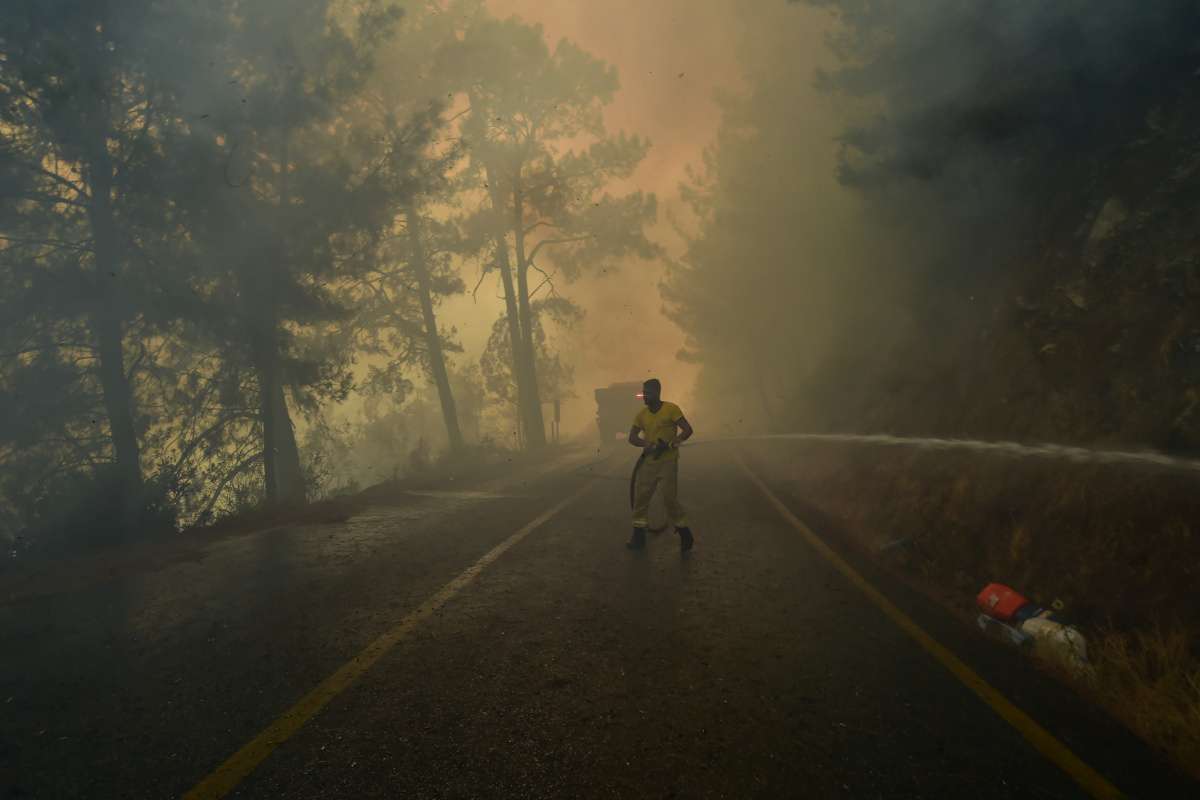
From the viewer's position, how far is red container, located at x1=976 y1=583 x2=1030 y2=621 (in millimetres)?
4512

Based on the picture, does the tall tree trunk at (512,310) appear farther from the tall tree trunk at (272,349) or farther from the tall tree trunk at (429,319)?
the tall tree trunk at (272,349)

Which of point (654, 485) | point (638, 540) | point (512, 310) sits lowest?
point (638, 540)

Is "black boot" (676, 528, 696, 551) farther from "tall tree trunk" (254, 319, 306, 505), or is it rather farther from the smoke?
"tall tree trunk" (254, 319, 306, 505)

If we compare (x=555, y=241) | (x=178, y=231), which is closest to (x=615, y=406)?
(x=555, y=241)

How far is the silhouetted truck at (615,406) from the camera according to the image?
3111 centimetres

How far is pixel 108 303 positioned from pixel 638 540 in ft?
35.7

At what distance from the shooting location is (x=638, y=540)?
6.98 meters

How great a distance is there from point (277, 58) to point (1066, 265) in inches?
613

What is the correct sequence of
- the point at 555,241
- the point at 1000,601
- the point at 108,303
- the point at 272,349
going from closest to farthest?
the point at 1000,601, the point at 108,303, the point at 272,349, the point at 555,241

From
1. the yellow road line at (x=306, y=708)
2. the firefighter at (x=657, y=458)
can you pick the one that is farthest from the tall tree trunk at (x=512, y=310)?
the yellow road line at (x=306, y=708)

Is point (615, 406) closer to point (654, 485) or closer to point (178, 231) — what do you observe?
point (178, 231)

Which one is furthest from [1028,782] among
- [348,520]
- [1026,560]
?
[348,520]

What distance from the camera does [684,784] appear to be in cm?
260

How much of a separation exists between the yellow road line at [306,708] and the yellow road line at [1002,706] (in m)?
3.45
